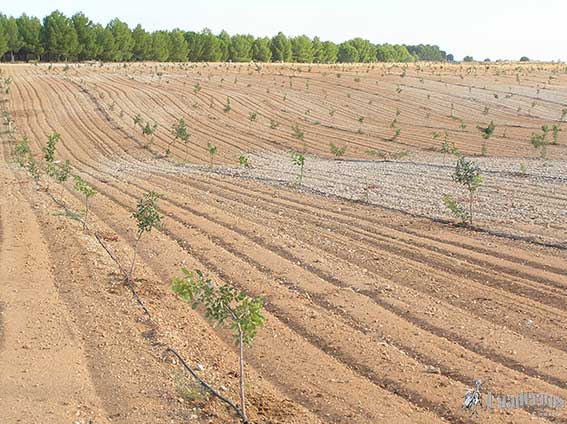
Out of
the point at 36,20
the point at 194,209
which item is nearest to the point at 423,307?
the point at 194,209

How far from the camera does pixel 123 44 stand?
7112 cm

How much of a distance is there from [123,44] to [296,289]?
6661 cm

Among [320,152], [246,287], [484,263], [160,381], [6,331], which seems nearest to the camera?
[160,381]

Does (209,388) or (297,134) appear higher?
(297,134)

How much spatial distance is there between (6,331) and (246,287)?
11.2 ft

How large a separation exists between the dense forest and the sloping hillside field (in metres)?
45.6

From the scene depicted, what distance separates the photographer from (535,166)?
22312mm

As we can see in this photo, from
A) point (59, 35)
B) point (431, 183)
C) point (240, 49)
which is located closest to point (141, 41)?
point (59, 35)

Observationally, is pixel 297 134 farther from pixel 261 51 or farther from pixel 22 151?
pixel 261 51

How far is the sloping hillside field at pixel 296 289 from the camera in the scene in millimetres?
6594

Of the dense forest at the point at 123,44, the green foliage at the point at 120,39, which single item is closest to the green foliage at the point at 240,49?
the dense forest at the point at 123,44

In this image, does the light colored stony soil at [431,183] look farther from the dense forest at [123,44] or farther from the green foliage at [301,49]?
the green foliage at [301,49]

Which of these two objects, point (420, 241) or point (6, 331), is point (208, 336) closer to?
point (6, 331)

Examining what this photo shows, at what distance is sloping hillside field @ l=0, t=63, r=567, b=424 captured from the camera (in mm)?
6594
